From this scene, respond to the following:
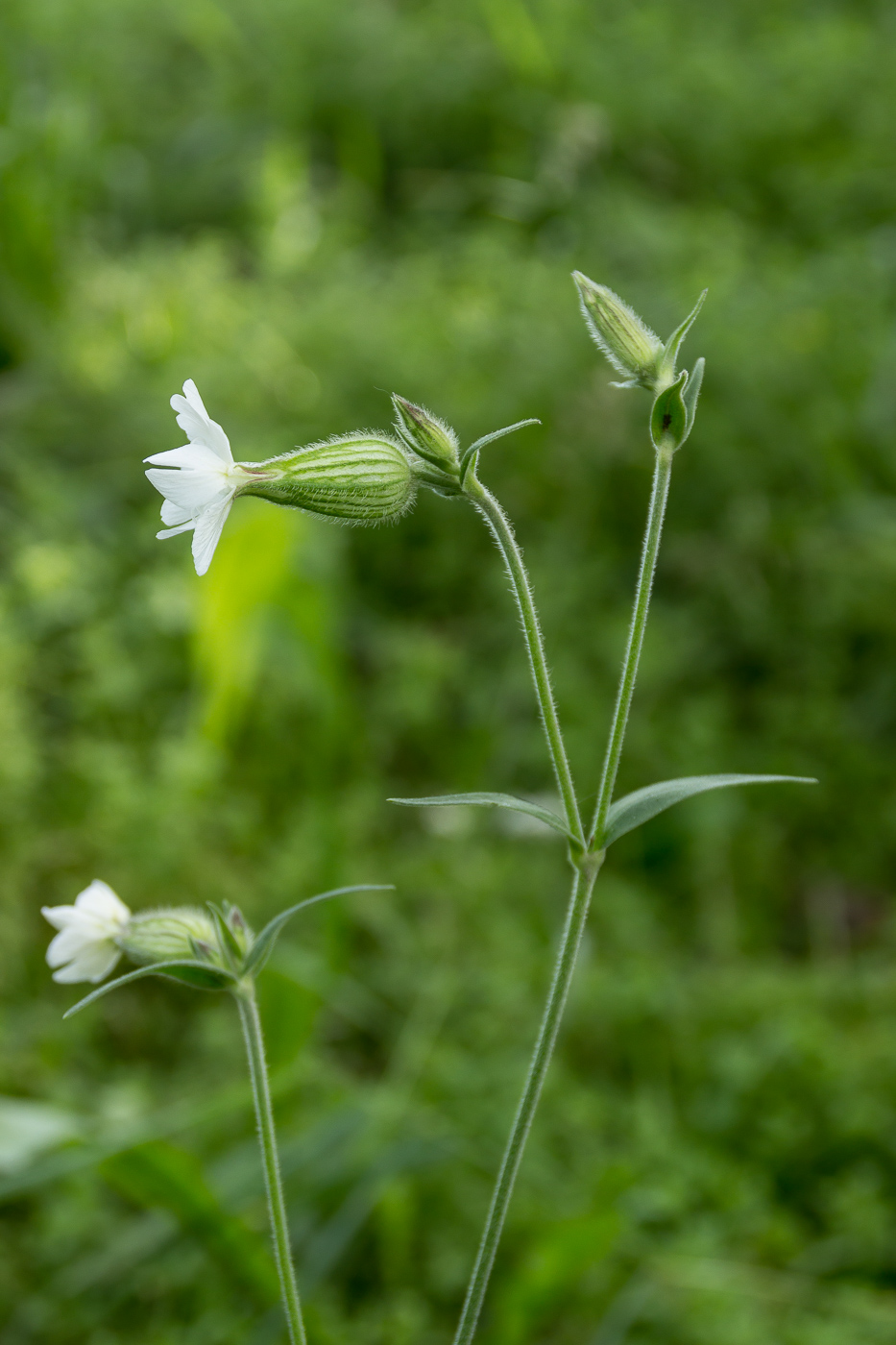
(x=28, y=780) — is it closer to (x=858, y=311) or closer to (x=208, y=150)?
(x=858, y=311)

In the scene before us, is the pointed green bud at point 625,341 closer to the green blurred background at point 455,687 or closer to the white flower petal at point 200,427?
the white flower petal at point 200,427

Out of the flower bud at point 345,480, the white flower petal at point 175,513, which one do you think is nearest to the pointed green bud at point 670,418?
the flower bud at point 345,480

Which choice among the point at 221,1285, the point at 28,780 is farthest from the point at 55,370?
the point at 221,1285

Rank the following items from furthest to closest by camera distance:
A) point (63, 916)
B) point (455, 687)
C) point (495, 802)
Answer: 1. point (455, 687)
2. point (63, 916)
3. point (495, 802)

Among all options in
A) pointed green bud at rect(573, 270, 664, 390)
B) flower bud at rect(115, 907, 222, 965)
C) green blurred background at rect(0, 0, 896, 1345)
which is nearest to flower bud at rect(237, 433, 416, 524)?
pointed green bud at rect(573, 270, 664, 390)

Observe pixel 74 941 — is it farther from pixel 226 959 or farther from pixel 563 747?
pixel 563 747

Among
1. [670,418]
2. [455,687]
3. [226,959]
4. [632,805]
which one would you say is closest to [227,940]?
[226,959]
